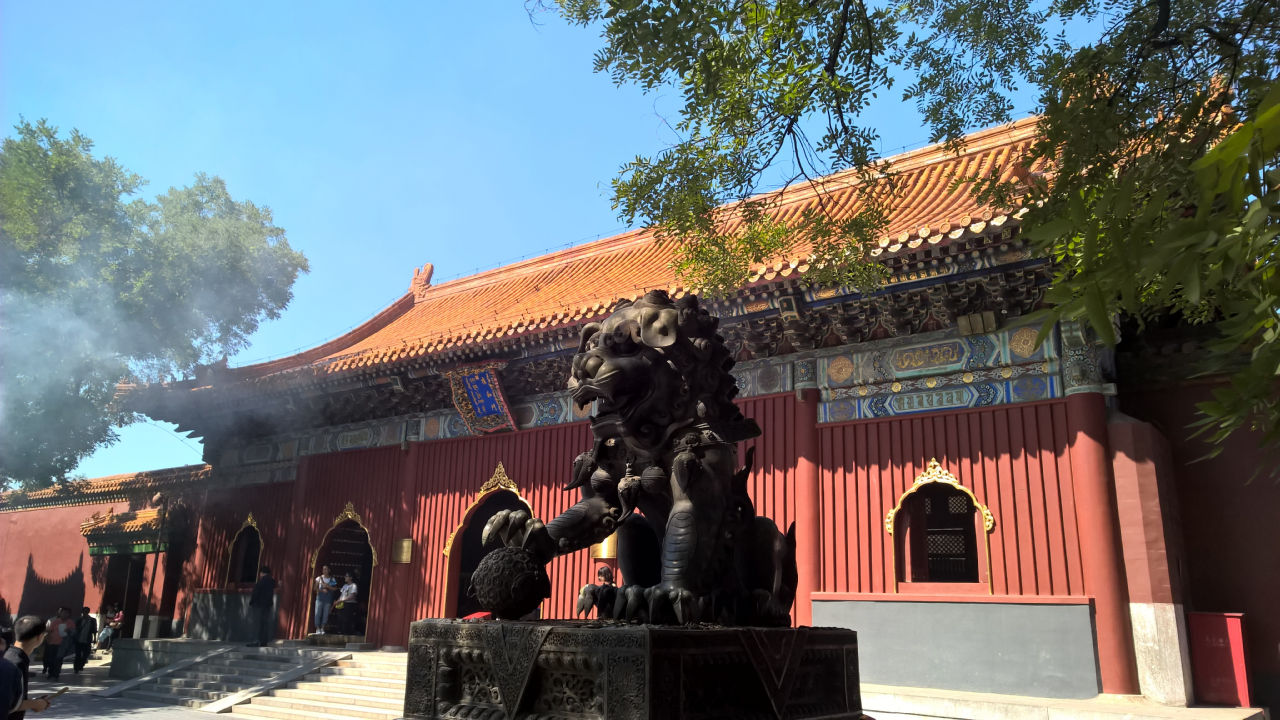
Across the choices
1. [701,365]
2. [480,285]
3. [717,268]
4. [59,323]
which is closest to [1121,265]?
[701,365]

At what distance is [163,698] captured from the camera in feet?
34.2

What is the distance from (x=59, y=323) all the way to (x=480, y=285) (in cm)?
704

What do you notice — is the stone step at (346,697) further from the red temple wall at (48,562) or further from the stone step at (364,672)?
the red temple wall at (48,562)

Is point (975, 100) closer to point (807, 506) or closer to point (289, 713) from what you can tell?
point (807, 506)

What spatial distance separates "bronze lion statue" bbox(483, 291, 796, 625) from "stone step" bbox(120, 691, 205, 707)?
890cm

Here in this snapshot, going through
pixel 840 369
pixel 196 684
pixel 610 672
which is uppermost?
pixel 840 369

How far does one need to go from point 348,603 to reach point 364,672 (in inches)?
101

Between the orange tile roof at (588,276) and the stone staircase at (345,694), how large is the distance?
3.73m

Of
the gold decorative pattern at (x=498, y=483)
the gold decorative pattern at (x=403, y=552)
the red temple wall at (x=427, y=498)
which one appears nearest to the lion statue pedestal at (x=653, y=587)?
the red temple wall at (x=427, y=498)

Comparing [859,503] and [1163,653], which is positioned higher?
[859,503]

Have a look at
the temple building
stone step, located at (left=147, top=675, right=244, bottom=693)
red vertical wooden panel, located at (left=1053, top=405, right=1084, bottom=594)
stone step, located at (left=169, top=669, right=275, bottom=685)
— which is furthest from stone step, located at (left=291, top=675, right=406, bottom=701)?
red vertical wooden panel, located at (left=1053, top=405, right=1084, bottom=594)

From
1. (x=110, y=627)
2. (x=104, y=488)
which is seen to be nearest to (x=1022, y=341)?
(x=110, y=627)

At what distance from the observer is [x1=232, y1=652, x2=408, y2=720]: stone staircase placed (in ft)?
28.8

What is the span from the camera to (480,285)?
1593 cm
